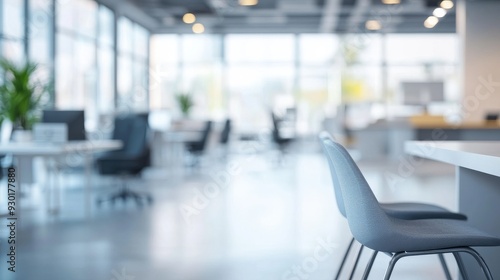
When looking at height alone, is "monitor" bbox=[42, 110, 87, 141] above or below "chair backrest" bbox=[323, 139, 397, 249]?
above

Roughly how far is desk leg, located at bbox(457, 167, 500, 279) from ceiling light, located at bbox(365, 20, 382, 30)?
12.2m

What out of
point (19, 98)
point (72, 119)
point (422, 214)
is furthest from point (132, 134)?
point (422, 214)

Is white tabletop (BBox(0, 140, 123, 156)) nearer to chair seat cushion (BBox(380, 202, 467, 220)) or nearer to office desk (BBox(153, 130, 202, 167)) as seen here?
chair seat cushion (BBox(380, 202, 467, 220))

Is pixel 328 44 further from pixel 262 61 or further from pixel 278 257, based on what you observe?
pixel 278 257

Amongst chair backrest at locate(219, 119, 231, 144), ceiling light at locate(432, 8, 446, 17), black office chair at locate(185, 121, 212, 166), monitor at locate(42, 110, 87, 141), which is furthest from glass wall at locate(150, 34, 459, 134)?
monitor at locate(42, 110, 87, 141)

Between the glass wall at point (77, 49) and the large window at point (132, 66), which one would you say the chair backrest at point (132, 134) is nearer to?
the glass wall at point (77, 49)

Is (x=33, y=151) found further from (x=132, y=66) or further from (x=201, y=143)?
(x=132, y=66)

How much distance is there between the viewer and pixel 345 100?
1653 cm

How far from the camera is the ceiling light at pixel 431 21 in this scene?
45.9ft

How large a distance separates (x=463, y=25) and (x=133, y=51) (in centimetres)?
775

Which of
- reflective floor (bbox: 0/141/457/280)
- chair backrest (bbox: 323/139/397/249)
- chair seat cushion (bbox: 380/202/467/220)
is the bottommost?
reflective floor (bbox: 0/141/457/280)

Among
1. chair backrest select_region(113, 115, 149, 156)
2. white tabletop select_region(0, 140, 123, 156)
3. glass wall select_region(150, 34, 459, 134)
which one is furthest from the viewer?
glass wall select_region(150, 34, 459, 134)

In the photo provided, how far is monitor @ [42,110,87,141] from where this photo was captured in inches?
228

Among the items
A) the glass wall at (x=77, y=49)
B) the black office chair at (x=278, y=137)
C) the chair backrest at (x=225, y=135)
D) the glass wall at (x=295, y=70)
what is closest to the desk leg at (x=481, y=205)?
the glass wall at (x=77, y=49)
